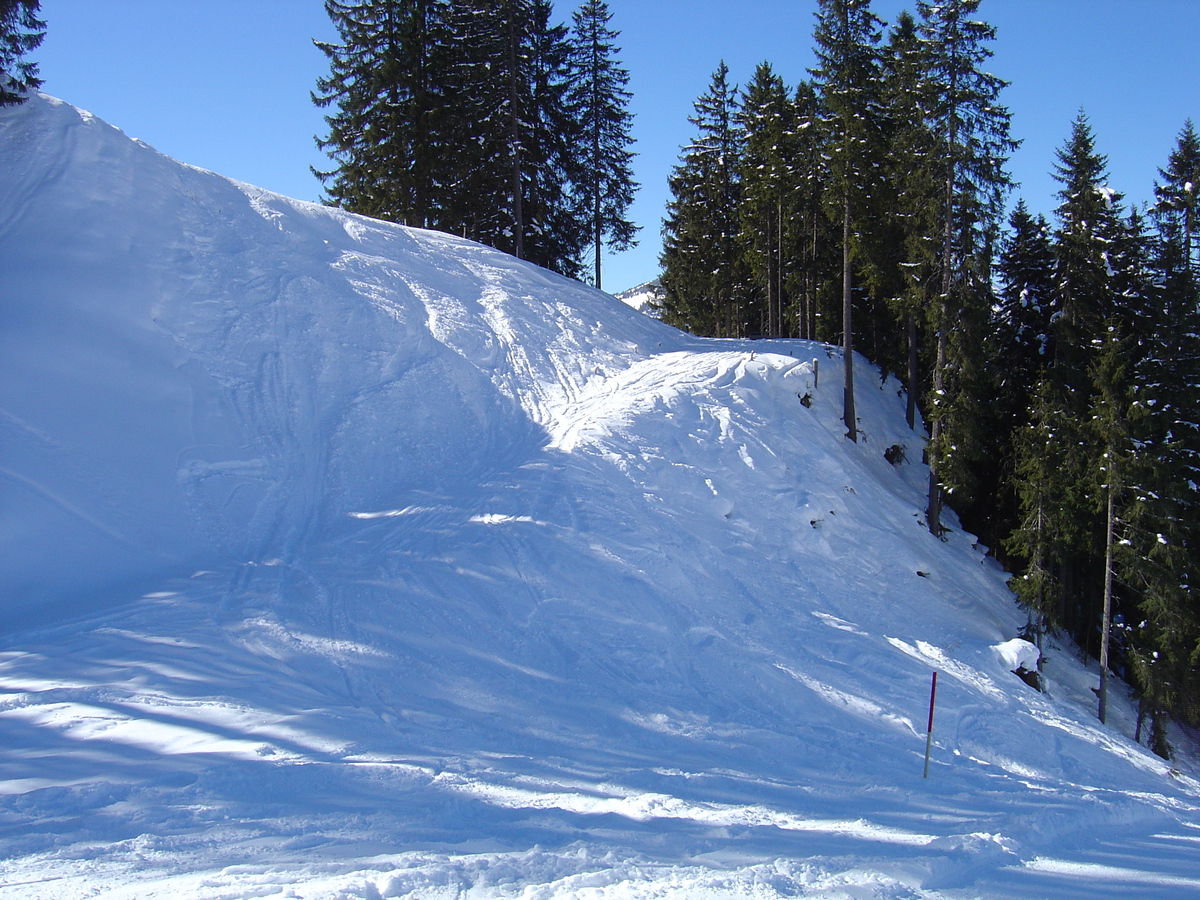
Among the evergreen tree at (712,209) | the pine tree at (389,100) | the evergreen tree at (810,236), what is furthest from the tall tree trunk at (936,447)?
the pine tree at (389,100)

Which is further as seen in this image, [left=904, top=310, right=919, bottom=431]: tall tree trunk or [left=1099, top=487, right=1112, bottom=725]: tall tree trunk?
[left=904, top=310, right=919, bottom=431]: tall tree trunk

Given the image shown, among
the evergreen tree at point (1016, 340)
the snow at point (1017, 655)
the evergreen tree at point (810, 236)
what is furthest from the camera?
the evergreen tree at point (810, 236)

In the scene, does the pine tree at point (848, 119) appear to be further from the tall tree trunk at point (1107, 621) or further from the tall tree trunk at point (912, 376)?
the tall tree trunk at point (1107, 621)

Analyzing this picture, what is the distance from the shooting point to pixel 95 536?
11625mm

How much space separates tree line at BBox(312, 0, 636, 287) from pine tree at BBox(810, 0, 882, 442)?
1326cm

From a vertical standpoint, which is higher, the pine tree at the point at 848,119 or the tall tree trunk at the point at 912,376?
the pine tree at the point at 848,119

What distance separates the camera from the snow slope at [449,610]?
619 cm

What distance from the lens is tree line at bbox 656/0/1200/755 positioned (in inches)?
741

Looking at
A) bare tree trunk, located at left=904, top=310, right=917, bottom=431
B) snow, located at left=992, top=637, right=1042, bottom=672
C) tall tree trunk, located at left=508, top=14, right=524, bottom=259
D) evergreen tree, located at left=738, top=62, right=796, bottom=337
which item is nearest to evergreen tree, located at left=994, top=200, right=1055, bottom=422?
bare tree trunk, located at left=904, top=310, right=917, bottom=431

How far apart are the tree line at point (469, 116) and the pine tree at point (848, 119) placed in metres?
13.3

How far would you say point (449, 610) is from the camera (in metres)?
11.3

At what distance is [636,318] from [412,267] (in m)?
9.00

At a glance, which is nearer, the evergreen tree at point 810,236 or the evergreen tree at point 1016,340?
the evergreen tree at point 1016,340

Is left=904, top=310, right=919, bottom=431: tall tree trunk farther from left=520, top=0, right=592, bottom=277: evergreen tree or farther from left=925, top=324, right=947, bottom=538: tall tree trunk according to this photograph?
left=520, top=0, right=592, bottom=277: evergreen tree
